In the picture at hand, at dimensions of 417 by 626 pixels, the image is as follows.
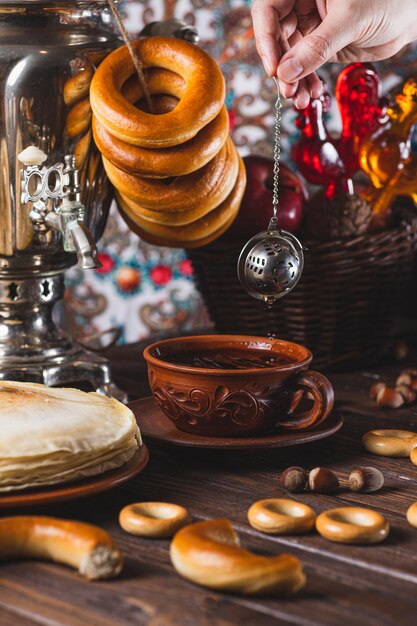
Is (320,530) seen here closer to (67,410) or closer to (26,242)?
(67,410)

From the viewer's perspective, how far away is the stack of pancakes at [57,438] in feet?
2.15

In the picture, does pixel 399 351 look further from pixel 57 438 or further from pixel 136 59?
pixel 57 438

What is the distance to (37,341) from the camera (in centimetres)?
99

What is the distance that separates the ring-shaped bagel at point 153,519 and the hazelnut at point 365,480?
0.15m

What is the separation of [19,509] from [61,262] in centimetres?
39

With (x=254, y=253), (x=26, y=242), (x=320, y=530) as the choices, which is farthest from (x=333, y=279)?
(x=320, y=530)

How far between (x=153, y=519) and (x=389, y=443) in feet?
0.90

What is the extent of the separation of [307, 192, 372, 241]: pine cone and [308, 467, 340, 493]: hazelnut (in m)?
0.41

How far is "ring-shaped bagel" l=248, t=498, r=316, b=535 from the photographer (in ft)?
2.14

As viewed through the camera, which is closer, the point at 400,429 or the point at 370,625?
the point at 370,625

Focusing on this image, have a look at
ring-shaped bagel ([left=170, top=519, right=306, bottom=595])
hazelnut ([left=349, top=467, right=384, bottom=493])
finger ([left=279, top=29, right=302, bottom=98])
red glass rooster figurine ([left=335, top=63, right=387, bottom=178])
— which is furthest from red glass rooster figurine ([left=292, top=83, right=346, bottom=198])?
ring-shaped bagel ([left=170, top=519, right=306, bottom=595])

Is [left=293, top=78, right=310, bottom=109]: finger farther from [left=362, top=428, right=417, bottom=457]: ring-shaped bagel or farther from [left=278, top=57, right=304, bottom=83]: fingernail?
[left=362, top=428, right=417, bottom=457]: ring-shaped bagel

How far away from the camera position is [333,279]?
1089 millimetres

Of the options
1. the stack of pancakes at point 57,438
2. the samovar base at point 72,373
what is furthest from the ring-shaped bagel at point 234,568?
the samovar base at point 72,373
